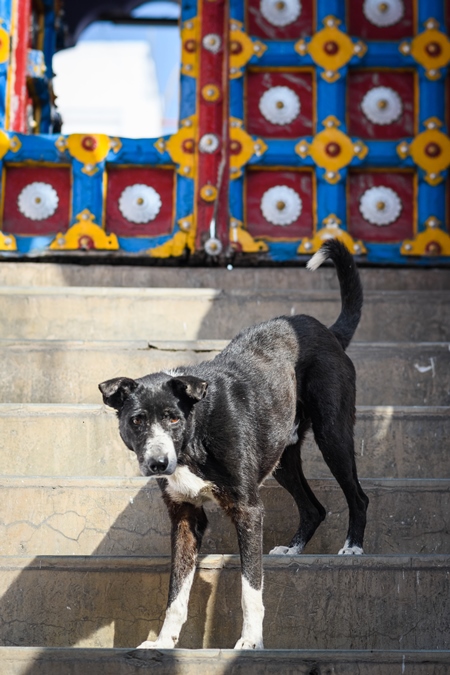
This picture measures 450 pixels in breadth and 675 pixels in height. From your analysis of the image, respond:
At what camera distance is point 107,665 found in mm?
3066

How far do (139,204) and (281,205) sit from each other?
1076mm

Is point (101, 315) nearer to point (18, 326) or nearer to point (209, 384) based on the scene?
point (18, 326)

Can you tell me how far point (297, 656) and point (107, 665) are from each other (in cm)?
62

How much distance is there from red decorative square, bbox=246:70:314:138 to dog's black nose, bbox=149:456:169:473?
14.7 feet

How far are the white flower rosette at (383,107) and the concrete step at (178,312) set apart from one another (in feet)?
5.94

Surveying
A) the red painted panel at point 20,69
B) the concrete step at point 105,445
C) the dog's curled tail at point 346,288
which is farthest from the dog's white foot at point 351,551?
the red painted panel at point 20,69

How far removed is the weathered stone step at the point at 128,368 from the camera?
17.1 feet

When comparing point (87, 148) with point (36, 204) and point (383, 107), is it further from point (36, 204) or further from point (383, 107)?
point (383, 107)

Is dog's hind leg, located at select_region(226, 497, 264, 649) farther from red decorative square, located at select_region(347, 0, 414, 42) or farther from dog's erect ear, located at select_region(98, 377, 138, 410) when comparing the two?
red decorative square, located at select_region(347, 0, 414, 42)

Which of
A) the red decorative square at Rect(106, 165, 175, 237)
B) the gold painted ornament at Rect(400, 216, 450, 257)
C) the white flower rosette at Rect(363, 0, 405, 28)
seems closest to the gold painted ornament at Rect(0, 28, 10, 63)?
the red decorative square at Rect(106, 165, 175, 237)

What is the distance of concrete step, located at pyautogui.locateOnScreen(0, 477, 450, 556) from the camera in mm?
4082

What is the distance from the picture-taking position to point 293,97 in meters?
7.29

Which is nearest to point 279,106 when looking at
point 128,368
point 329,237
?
point 329,237

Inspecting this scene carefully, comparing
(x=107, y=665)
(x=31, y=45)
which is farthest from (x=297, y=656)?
(x=31, y=45)
